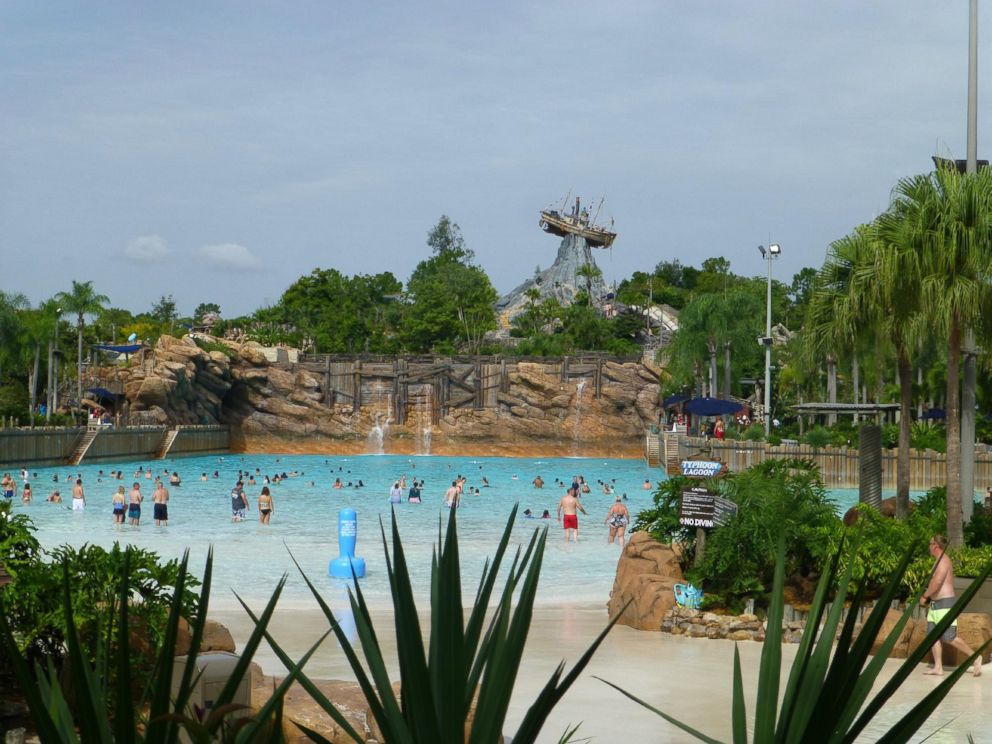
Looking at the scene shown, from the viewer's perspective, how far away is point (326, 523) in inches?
1228

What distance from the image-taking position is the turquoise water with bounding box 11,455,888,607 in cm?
1973

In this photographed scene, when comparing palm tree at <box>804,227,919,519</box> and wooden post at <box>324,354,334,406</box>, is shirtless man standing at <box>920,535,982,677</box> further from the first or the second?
wooden post at <box>324,354,334,406</box>

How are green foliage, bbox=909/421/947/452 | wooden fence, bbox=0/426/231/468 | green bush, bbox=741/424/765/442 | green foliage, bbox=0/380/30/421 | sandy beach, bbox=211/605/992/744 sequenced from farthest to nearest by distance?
green foliage, bbox=0/380/30/421 < wooden fence, bbox=0/426/231/468 < green bush, bbox=741/424/765/442 < green foliage, bbox=909/421/947/452 < sandy beach, bbox=211/605/992/744

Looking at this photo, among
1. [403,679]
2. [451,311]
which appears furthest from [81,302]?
[403,679]

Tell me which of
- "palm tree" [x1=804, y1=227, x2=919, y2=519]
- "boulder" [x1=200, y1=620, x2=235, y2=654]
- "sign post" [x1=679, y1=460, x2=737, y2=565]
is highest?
"palm tree" [x1=804, y1=227, x2=919, y2=519]

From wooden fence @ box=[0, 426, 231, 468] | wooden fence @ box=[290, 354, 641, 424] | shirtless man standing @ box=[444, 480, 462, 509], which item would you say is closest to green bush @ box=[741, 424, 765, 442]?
shirtless man standing @ box=[444, 480, 462, 509]

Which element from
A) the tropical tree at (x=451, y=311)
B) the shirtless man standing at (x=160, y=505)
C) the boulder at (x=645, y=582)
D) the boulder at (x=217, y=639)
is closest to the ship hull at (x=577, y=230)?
the tropical tree at (x=451, y=311)

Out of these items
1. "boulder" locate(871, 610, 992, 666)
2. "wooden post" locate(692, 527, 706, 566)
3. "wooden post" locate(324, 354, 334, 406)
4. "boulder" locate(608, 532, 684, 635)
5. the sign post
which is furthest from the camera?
"wooden post" locate(324, 354, 334, 406)

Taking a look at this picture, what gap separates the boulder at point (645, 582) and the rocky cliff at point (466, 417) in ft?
188

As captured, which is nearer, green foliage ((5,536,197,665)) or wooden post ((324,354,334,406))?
green foliage ((5,536,197,665))

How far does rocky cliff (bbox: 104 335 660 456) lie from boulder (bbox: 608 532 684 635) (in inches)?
2257

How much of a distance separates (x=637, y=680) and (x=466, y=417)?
210 feet

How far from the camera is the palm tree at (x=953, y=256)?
1354 centimetres

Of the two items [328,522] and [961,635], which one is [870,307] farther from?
[328,522]
